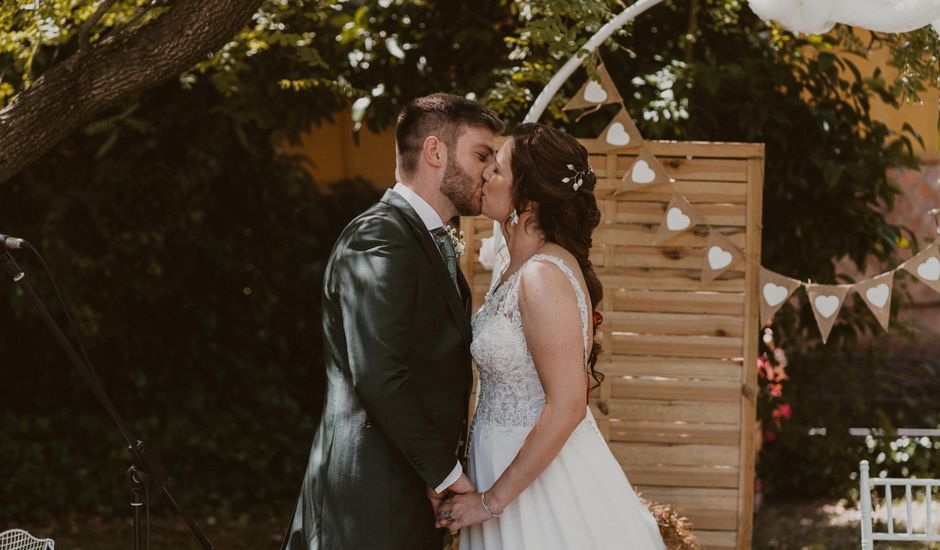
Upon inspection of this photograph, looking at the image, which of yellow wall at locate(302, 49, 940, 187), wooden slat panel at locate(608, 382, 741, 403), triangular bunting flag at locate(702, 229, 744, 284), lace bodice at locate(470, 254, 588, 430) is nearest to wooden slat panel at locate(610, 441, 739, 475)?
wooden slat panel at locate(608, 382, 741, 403)

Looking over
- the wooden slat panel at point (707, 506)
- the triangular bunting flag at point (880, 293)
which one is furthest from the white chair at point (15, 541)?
the triangular bunting flag at point (880, 293)

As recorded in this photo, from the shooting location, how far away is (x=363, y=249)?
247 centimetres

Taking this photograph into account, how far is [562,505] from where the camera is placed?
268 cm

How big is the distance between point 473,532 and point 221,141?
157 inches

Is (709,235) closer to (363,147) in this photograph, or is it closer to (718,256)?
(718,256)

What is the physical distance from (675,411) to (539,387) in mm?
1341

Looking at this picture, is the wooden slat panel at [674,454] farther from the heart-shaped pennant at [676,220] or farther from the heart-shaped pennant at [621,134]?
the heart-shaped pennant at [621,134]

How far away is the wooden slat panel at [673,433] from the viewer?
3.86 meters

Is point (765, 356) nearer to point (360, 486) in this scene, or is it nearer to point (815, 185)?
point (815, 185)

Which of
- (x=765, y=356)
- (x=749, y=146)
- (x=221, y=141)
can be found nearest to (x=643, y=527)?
(x=749, y=146)

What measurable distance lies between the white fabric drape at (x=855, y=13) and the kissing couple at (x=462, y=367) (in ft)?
3.44

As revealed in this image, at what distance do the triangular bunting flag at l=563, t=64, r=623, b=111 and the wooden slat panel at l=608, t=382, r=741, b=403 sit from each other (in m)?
0.96

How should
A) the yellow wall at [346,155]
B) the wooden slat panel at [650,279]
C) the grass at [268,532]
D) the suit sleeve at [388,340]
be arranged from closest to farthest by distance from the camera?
the suit sleeve at [388,340] → the wooden slat panel at [650,279] → the grass at [268,532] → the yellow wall at [346,155]

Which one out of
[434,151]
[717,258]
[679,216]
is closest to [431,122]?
[434,151]
